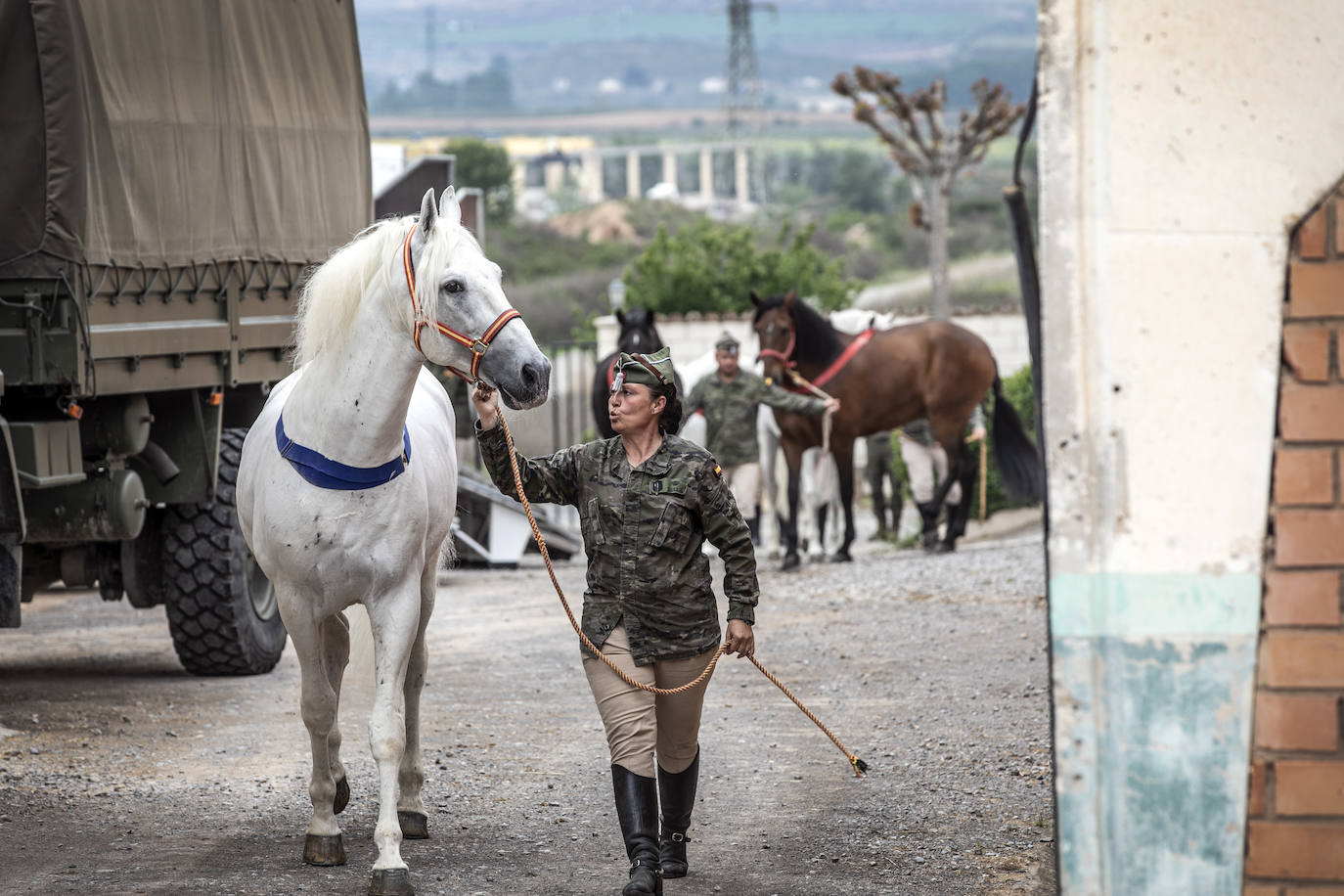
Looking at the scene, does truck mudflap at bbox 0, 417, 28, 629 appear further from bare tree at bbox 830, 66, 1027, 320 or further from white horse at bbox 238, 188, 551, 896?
bare tree at bbox 830, 66, 1027, 320

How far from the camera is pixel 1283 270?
3.05 metres

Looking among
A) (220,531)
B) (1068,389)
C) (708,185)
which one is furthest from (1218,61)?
(708,185)

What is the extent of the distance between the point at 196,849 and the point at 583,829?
1.27m

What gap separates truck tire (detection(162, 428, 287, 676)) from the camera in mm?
8266

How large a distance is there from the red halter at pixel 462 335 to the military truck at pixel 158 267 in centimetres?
226

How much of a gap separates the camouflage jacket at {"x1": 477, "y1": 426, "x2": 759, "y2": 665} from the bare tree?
23.1 metres

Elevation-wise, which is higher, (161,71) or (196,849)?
(161,71)

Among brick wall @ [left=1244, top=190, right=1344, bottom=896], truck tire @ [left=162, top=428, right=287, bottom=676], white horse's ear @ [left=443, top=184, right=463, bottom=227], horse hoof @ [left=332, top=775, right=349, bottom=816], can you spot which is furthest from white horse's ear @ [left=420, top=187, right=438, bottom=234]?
truck tire @ [left=162, top=428, right=287, bottom=676]

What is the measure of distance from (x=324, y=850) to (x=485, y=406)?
1544mm

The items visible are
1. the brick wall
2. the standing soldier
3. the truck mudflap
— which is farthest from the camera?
the standing soldier

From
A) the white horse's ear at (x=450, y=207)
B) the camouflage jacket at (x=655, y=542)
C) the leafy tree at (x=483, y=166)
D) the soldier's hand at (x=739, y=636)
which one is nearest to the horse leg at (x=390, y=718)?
the camouflage jacket at (x=655, y=542)

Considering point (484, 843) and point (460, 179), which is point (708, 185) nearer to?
point (460, 179)

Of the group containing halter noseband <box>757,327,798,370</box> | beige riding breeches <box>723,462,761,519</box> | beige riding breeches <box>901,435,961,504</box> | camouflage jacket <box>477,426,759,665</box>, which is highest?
camouflage jacket <box>477,426,759,665</box>

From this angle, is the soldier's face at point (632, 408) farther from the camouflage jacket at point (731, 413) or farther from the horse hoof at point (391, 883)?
the camouflage jacket at point (731, 413)
